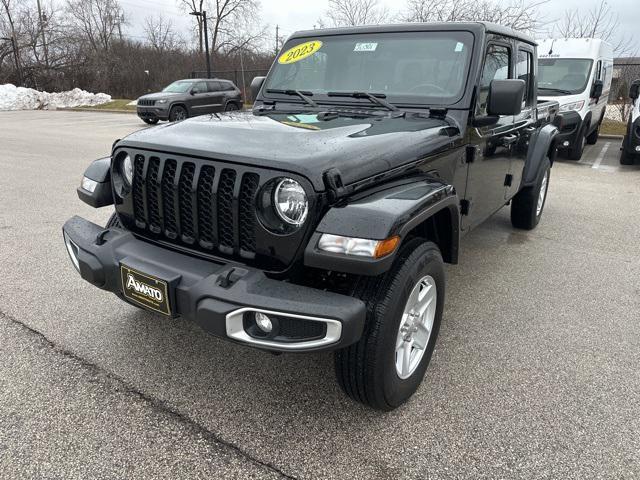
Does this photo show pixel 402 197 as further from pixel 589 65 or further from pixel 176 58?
A: pixel 176 58

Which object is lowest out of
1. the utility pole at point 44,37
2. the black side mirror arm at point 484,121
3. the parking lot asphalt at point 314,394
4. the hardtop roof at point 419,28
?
the parking lot asphalt at point 314,394

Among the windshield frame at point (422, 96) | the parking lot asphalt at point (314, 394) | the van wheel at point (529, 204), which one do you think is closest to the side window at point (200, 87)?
the parking lot asphalt at point (314, 394)

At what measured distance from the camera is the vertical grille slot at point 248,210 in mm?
2092

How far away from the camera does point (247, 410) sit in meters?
2.46

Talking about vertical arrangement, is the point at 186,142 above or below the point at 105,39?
below

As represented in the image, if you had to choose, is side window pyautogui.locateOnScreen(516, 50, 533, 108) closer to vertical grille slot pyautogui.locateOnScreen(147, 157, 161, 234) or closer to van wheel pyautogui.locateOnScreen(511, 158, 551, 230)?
van wheel pyautogui.locateOnScreen(511, 158, 551, 230)

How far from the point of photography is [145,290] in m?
2.21

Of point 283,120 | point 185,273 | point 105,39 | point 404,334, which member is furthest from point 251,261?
point 105,39

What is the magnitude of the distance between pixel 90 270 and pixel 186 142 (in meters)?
0.78

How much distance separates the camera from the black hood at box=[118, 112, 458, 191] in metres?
2.11

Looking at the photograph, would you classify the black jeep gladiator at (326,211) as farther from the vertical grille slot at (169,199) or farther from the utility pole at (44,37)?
the utility pole at (44,37)

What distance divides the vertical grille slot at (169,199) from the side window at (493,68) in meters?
2.03

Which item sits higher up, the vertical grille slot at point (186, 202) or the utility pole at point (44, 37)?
the utility pole at point (44, 37)

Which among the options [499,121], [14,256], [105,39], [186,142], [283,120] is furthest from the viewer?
[105,39]
